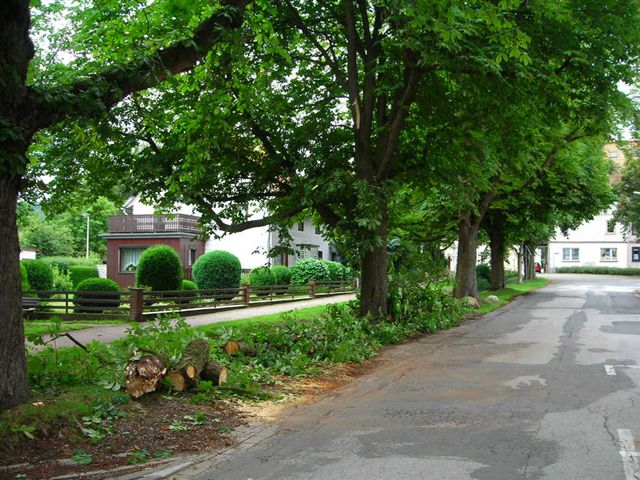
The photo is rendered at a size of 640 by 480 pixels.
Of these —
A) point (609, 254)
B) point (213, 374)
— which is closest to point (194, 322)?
point (213, 374)

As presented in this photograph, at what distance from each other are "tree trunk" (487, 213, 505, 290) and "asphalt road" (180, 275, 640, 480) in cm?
2335

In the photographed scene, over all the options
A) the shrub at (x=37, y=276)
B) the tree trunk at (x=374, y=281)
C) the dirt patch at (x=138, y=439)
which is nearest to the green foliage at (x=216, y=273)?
the shrub at (x=37, y=276)

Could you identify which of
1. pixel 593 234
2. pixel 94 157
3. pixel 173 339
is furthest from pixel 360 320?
pixel 593 234

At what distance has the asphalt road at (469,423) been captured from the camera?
5734mm

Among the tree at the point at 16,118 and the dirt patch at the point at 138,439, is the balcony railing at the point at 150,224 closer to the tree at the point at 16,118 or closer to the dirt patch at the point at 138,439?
the dirt patch at the point at 138,439

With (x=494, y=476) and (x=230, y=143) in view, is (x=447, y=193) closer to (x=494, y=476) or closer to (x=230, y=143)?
(x=230, y=143)

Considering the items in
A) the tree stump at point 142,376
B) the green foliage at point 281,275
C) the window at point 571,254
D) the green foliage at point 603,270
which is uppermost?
the window at point 571,254

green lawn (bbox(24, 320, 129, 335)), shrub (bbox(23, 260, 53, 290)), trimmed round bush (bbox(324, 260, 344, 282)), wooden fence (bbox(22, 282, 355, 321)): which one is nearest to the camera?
green lawn (bbox(24, 320, 129, 335))

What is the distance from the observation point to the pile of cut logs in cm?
790

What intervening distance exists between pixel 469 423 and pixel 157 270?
20.2m

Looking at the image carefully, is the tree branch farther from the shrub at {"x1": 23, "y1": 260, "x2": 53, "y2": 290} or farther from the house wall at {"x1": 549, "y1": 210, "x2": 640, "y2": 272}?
the house wall at {"x1": 549, "y1": 210, "x2": 640, "y2": 272}

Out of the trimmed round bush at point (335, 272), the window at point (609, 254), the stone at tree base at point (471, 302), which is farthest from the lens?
the window at point (609, 254)

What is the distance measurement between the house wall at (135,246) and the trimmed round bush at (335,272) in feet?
27.7

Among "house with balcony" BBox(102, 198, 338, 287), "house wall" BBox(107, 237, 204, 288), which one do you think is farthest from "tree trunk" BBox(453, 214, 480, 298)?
"house wall" BBox(107, 237, 204, 288)
